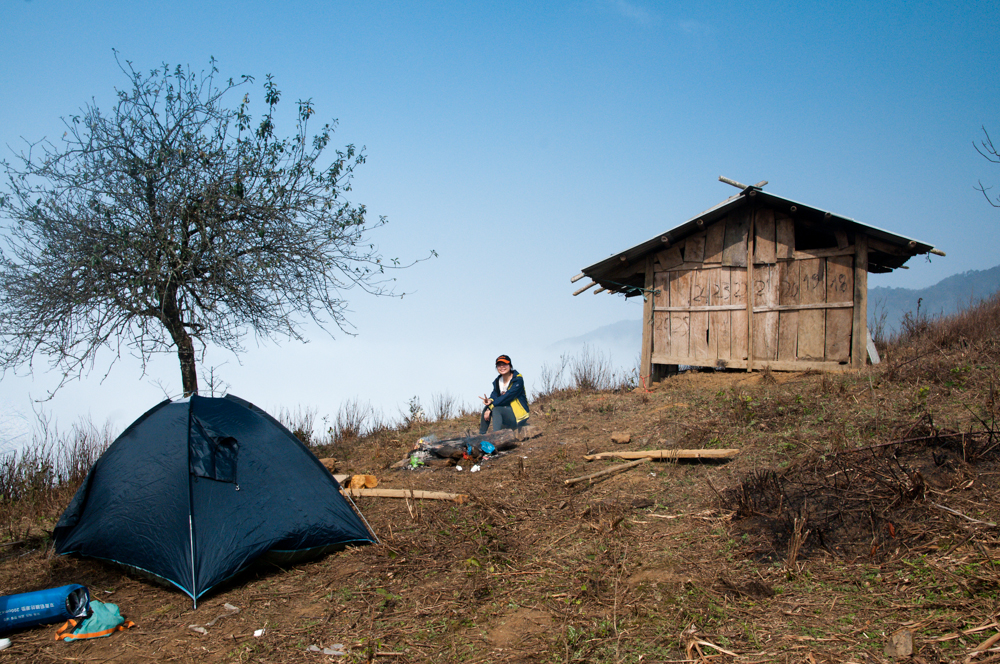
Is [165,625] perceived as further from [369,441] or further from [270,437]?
[369,441]

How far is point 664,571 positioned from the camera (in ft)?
15.3

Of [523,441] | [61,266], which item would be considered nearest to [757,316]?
[523,441]

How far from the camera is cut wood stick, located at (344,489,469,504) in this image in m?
6.84

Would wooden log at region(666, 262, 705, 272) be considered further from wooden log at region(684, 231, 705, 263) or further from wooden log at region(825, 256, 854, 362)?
wooden log at region(825, 256, 854, 362)

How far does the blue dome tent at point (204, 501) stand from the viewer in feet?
17.7

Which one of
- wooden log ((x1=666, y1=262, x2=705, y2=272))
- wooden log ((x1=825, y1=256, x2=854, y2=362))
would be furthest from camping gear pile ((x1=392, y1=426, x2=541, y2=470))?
wooden log ((x1=825, y1=256, x2=854, y2=362))

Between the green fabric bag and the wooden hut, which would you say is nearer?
the green fabric bag

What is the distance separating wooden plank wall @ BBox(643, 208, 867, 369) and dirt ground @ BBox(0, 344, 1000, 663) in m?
4.79

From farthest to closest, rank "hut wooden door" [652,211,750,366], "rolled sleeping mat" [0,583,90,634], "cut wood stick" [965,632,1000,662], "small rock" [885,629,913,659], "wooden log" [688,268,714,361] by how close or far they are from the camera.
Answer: "wooden log" [688,268,714,361] → "hut wooden door" [652,211,750,366] → "rolled sleeping mat" [0,583,90,634] → "small rock" [885,629,913,659] → "cut wood stick" [965,632,1000,662]

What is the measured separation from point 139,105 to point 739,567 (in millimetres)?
10156

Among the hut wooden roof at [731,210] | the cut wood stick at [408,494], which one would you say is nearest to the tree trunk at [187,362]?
the cut wood stick at [408,494]

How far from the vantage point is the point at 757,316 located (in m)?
12.8

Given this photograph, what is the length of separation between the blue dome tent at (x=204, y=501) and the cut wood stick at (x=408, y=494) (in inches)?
37.4

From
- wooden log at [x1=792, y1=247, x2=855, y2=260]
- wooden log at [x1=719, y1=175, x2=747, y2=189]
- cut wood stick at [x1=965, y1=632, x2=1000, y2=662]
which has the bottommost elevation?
cut wood stick at [x1=965, y1=632, x2=1000, y2=662]
